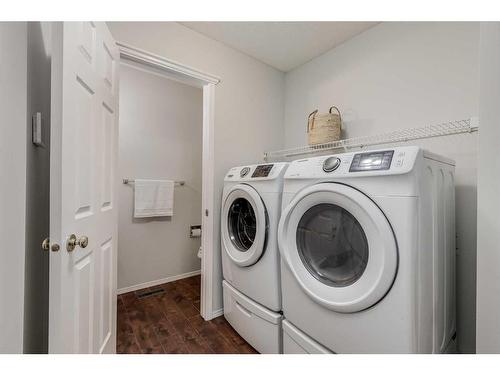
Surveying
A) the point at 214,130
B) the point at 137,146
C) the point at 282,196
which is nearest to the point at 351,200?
the point at 282,196

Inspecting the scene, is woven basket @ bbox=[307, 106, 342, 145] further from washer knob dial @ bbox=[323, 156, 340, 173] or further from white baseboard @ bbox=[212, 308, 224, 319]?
white baseboard @ bbox=[212, 308, 224, 319]

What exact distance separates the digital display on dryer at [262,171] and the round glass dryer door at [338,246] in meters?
0.30

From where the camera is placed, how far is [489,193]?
28.1 inches

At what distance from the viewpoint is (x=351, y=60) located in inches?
68.4

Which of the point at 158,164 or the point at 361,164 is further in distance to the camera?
the point at 158,164

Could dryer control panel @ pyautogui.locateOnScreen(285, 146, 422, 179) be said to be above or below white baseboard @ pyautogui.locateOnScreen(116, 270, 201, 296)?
above

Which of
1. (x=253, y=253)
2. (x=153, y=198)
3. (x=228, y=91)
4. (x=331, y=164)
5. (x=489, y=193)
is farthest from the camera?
(x=153, y=198)

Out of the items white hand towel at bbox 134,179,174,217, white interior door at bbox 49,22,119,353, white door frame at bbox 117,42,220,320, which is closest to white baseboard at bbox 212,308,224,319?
white door frame at bbox 117,42,220,320

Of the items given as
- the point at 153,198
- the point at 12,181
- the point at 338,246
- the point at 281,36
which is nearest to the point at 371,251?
the point at 338,246

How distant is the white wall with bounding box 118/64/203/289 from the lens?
7.20 feet

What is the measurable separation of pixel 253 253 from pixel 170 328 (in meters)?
0.89

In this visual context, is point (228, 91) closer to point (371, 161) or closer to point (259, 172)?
point (259, 172)

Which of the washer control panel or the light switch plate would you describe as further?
the washer control panel

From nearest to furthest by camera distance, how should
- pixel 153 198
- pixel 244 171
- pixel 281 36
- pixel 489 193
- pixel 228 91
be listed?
1. pixel 489 193
2. pixel 244 171
3. pixel 281 36
4. pixel 228 91
5. pixel 153 198
